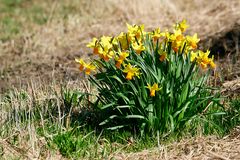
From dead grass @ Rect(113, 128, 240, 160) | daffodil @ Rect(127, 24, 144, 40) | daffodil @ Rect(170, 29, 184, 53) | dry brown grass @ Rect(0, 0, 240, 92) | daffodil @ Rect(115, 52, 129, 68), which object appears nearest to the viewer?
dead grass @ Rect(113, 128, 240, 160)

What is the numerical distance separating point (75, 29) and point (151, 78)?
4493 mm

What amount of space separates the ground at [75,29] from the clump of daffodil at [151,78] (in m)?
0.91

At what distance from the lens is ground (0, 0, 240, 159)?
711 cm

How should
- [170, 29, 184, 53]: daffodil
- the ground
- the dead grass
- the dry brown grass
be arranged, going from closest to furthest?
the dead grass → [170, 29, 184, 53]: daffodil → the ground → the dry brown grass

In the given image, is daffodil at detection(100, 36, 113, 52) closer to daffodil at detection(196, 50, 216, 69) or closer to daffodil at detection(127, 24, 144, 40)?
daffodil at detection(127, 24, 144, 40)

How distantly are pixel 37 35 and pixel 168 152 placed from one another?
4.68m

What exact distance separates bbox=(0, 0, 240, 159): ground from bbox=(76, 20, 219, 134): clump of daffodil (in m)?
0.91

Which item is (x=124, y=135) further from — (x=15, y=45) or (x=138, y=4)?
(x=138, y=4)

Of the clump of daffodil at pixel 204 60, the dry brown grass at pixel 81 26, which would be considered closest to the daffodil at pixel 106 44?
the clump of daffodil at pixel 204 60

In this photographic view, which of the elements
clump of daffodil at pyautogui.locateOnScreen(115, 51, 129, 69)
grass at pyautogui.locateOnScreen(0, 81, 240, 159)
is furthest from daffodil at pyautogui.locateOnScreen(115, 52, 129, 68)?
grass at pyautogui.locateOnScreen(0, 81, 240, 159)

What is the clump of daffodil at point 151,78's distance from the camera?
4.67 meters

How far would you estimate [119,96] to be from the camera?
4719 millimetres

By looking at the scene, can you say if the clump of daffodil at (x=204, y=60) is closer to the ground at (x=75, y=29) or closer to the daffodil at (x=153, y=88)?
the daffodil at (x=153, y=88)

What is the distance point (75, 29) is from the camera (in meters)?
9.05
